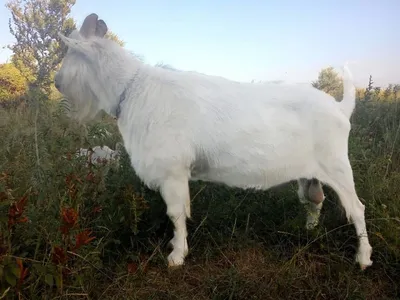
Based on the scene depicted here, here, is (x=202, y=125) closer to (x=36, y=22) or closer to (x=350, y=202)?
(x=350, y=202)

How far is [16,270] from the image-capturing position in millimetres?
1872

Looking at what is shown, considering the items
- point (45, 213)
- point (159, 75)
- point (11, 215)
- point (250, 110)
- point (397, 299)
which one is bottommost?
point (397, 299)

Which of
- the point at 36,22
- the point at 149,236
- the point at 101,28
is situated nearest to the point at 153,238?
the point at 149,236

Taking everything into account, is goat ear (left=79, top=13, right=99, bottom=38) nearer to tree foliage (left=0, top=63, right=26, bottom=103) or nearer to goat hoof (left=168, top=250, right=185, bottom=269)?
goat hoof (left=168, top=250, right=185, bottom=269)

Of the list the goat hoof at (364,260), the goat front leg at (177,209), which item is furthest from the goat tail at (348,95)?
the goat front leg at (177,209)

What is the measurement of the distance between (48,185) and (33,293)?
82 centimetres

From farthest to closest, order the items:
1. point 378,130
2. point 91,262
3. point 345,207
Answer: point 378,130, point 345,207, point 91,262

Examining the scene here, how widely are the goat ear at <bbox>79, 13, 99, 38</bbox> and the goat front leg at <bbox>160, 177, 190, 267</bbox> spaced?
5.03 ft

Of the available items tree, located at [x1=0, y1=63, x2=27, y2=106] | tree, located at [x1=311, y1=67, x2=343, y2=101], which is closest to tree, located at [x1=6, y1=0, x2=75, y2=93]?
tree, located at [x1=0, y1=63, x2=27, y2=106]

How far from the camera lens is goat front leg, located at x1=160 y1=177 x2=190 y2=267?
10.0 ft

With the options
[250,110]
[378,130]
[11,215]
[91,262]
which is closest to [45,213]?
[91,262]

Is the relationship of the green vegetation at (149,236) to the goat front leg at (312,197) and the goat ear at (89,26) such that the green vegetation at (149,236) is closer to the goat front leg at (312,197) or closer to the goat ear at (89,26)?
the goat front leg at (312,197)

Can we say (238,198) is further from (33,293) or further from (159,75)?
(33,293)

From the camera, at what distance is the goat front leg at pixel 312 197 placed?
360 centimetres
